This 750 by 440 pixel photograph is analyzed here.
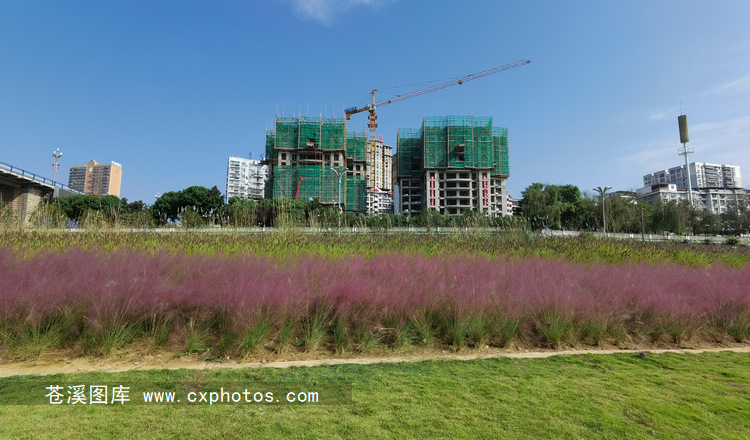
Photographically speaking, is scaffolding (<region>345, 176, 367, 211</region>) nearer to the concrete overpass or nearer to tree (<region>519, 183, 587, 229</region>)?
tree (<region>519, 183, 587, 229</region>)

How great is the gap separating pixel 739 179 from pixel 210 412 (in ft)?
590

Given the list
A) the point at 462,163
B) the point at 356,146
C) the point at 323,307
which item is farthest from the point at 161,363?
the point at 356,146

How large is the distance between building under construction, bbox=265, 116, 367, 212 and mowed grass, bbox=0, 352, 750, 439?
67060 mm

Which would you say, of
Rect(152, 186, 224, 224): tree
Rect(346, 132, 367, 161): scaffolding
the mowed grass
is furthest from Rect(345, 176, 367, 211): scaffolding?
the mowed grass

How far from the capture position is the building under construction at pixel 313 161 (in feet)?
228

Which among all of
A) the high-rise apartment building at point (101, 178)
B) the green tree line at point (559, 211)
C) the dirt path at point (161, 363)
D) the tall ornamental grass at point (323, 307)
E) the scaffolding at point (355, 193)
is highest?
the high-rise apartment building at point (101, 178)

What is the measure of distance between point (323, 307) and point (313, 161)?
72.8 metres

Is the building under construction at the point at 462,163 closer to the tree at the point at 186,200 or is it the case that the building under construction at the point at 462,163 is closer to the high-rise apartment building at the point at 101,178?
the tree at the point at 186,200

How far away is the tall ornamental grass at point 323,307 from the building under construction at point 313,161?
65.1 m

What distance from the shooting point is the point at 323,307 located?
401cm

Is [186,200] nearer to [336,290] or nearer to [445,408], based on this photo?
[336,290]

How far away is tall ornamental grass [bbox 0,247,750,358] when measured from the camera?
3.49m

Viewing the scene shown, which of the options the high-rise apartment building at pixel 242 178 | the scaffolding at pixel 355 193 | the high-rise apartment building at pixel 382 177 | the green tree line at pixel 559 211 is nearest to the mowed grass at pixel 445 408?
the green tree line at pixel 559 211

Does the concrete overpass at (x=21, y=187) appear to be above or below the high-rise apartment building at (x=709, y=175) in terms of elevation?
below
